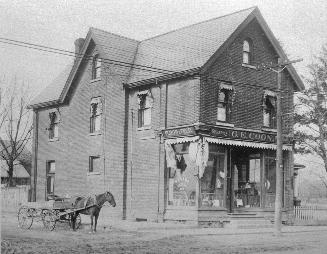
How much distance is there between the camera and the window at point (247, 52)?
26.6m

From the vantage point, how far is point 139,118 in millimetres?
26875

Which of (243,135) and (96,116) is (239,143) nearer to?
(243,135)

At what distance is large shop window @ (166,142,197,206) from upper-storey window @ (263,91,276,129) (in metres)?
5.09

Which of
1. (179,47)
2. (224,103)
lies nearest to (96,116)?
(179,47)

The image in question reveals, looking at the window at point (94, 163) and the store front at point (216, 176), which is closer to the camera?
the store front at point (216, 176)

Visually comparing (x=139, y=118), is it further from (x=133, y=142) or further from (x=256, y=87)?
(x=256, y=87)

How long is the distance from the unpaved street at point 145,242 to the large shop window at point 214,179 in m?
3.40

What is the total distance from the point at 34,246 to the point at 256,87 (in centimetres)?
1542

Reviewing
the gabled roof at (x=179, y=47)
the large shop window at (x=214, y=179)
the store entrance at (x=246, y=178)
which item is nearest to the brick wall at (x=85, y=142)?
the gabled roof at (x=179, y=47)

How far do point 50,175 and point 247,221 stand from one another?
46.8ft

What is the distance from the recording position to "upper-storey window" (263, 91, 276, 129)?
27125mm

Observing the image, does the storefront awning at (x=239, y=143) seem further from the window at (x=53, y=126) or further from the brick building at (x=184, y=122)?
the window at (x=53, y=126)

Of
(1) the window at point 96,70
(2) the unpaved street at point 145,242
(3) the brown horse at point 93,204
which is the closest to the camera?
(2) the unpaved street at point 145,242

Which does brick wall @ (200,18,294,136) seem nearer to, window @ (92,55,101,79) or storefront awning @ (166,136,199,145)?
storefront awning @ (166,136,199,145)
